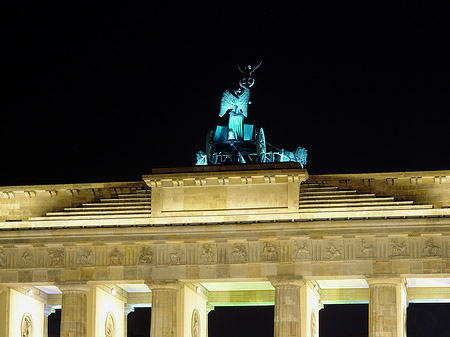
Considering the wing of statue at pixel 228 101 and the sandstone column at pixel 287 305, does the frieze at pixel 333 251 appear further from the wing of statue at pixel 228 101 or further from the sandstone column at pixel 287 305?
the wing of statue at pixel 228 101

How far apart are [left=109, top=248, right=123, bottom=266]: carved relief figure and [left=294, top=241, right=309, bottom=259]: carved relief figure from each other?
6693mm

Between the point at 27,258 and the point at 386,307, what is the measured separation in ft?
45.3

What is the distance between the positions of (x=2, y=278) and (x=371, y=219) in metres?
14.3

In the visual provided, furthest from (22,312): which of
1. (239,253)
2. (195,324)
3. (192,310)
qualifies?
(239,253)

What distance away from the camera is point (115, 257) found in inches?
1941

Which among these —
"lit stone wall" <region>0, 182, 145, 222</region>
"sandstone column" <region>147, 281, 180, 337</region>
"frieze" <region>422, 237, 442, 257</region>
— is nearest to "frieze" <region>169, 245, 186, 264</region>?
"sandstone column" <region>147, 281, 180, 337</region>

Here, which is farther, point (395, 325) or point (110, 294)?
point (110, 294)

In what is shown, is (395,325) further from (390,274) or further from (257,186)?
(257,186)

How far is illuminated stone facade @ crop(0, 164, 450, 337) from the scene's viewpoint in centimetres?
4738

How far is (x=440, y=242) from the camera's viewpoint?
155 feet

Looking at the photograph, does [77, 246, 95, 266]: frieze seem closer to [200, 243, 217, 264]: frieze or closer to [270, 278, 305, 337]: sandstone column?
[200, 243, 217, 264]: frieze

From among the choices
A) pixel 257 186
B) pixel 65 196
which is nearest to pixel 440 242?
pixel 257 186

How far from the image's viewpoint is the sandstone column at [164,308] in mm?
48500

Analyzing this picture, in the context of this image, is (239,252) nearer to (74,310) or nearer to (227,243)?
(227,243)
